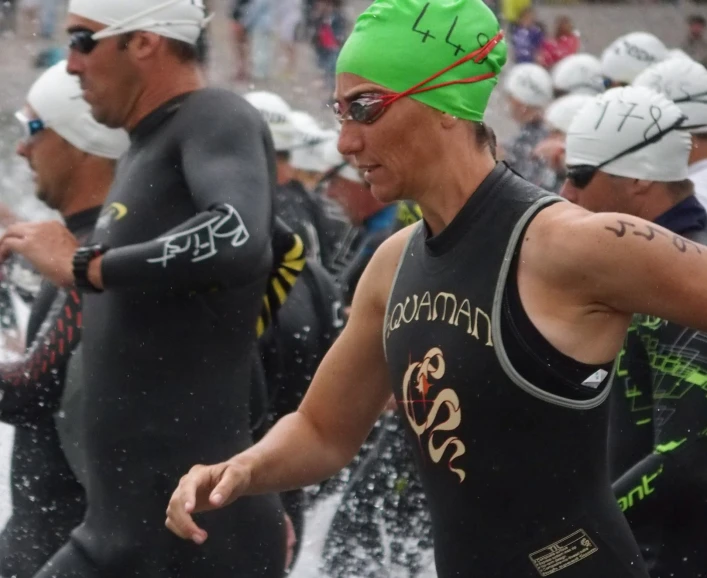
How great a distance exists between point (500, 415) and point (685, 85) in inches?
143

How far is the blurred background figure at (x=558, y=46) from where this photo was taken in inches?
688

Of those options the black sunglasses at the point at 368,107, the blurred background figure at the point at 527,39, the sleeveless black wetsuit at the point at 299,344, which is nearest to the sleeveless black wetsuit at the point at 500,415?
the black sunglasses at the point at 368,107

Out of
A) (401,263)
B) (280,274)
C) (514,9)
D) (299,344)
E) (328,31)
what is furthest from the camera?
(514,9)

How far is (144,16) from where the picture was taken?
4.25 m

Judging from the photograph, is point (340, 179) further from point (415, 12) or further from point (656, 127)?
point (415, 12)

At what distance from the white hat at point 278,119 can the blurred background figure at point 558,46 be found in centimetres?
799

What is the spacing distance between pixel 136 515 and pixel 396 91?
1.54 meters

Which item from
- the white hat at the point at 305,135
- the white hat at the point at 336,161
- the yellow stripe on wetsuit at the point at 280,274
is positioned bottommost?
the white hat at the point at 305,135

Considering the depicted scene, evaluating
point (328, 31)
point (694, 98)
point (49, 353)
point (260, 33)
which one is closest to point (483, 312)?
point (49, 353)

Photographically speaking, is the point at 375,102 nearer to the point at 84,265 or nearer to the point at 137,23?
the point at 84,265

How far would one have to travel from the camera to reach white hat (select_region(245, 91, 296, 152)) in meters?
8.42

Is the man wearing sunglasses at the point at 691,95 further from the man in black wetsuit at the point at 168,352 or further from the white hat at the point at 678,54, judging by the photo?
the man in black wetsuit at the point at 168,352

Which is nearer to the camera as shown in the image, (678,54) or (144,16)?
(144,16)

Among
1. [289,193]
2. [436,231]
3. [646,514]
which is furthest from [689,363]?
[289,193]
